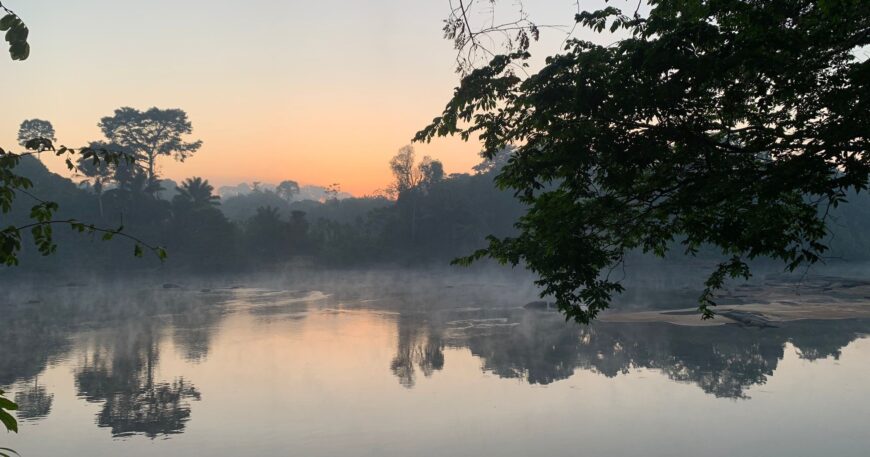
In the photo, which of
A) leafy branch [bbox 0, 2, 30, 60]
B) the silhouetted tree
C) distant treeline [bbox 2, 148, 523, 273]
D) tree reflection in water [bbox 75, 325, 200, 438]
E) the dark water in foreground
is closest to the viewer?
leafy branch [bbox 0, 2, 30, 60]

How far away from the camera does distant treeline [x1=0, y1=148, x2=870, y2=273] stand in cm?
6638

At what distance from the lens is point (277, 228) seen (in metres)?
76.1

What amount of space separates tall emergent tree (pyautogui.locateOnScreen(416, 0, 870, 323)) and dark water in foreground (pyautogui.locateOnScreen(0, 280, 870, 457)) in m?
6.85

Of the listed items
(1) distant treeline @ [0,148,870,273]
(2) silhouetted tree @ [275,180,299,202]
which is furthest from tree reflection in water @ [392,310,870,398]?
(2) silhouetted tree @ [275,180,299,202]

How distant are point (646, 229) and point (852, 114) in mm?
3412

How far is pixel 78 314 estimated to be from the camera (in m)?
38.8

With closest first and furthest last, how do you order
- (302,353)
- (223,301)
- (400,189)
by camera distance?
1. (302,353)
2. (223,301)
3. (400,189)

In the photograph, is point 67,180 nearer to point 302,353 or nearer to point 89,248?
point 89,248

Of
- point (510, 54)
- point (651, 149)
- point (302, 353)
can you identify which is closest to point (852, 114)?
point (651, 149)

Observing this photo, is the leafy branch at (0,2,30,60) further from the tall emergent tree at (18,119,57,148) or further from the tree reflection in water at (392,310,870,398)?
the tall emergent tree at (18,119,57,148)

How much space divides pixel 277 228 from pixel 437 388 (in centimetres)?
5966

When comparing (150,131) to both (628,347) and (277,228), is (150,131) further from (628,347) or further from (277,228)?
(628,347)

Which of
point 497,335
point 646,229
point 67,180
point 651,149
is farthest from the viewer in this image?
point 67,180

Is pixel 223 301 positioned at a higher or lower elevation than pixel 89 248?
lower
